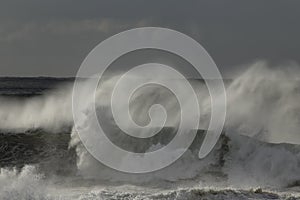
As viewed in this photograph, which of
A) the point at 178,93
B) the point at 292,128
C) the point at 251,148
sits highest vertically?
the point at 178,93

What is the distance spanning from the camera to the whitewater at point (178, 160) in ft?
45.4

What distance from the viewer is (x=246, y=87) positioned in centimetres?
2764

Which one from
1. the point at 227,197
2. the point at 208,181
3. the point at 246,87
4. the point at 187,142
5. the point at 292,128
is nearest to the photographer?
the point at 227,197

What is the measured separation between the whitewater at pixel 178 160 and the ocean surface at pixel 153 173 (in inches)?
1.1

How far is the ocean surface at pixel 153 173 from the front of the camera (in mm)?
13375

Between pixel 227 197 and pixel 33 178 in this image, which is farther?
pixel 33 178

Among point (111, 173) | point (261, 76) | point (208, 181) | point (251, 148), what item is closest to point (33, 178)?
point (111, 173)

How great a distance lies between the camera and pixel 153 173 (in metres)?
17.5

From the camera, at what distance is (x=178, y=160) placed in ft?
61.8

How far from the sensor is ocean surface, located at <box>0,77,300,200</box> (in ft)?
43.9

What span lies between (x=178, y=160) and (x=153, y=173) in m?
1.64

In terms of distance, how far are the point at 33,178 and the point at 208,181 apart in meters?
5.53

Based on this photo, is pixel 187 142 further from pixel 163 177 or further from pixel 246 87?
→ pixel 246 87

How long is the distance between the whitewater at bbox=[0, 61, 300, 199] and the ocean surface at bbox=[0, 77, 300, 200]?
1.1 inches
